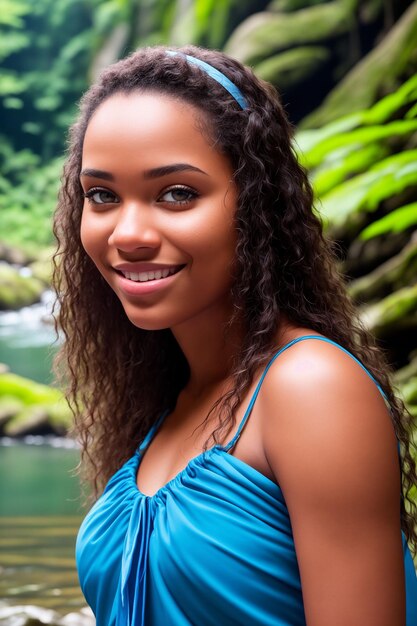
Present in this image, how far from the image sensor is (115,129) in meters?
1.67

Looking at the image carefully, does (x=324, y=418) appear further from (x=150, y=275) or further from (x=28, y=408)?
(x=28, y=408)

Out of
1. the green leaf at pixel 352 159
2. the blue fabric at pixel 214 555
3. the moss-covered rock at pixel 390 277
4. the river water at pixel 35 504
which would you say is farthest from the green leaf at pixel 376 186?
the blue fabric at pixel 214 555

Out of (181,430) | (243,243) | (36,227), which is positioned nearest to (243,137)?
(243,243)

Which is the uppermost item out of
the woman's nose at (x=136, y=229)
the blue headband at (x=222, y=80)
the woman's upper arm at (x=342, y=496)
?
the blue headband at (x=222, y=80)

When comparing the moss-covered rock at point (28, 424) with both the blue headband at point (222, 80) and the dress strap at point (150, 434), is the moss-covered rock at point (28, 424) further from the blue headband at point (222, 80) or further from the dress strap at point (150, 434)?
the blue headband at point (222, 80)

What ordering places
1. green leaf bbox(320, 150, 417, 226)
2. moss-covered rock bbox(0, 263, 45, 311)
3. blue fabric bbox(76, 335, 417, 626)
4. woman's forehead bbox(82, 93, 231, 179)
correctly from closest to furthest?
blue fabric bbox(76, 335, 417, 626), woman's forehead bbox(82, 93, 231, 179), green leaf bbox(320, 150, 417, 226), moss-covered rock bbox(0, 263, 45, 311)

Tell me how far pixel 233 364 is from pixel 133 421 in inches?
21.3

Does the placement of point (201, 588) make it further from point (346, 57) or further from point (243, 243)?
point (346, 57)

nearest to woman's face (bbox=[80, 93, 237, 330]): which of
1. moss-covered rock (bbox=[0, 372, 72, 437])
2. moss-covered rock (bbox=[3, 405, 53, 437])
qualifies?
moss-covered rock (bbox=[0, 372, 72, 437])

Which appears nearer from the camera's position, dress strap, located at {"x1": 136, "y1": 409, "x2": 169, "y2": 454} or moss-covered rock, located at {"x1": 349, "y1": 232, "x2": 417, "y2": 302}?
dress strap, located at {"x1": 136, "y1": 409, "x2": 169, "y2": 454}

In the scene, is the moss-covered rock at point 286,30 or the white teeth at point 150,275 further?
the moss-covered rock at point 286,30

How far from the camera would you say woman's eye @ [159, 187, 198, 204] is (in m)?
1.64

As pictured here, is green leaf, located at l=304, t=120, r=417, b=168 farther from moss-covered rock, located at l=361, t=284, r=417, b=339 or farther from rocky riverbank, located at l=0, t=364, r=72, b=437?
rocky riverbank, located at l=0, t=364, r=72, b=437

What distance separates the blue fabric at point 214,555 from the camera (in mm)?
1510
